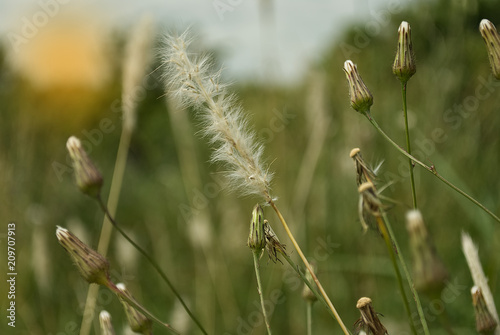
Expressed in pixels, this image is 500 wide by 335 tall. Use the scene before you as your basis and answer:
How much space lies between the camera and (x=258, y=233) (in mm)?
905

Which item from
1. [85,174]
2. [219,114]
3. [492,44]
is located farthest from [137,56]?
[492,44]

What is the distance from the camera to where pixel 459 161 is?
2641 mm

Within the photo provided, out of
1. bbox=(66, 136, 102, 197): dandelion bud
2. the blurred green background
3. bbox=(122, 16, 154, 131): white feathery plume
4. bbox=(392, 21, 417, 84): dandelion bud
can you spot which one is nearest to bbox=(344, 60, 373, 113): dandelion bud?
bbox=(392, 21, 417, 84): dandelion bud

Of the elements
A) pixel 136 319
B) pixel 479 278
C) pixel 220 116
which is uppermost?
pixel 220 116

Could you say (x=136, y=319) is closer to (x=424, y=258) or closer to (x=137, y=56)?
(x=424, y=258)

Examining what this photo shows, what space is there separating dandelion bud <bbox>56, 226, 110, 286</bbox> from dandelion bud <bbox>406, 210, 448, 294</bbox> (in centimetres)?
50

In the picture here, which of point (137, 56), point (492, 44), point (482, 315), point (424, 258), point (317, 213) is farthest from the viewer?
point (317, 213)

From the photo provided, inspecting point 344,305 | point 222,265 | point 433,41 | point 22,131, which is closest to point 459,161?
point 433,41

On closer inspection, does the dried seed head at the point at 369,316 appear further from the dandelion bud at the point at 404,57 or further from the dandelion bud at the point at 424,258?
the dandelion bud at the point at 404,57

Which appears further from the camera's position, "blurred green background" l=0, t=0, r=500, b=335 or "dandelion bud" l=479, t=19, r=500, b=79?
"blurred green background" l=0, t=0, r=500, b=335

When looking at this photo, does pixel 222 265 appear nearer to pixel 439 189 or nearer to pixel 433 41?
pixel 439 189

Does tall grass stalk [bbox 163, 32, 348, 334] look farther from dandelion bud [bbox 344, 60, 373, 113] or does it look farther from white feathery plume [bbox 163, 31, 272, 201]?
dandelion bud [bbox 344, 60, 373, 113]

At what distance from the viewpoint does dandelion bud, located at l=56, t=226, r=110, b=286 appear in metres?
0.95

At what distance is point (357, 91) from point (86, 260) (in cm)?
49
